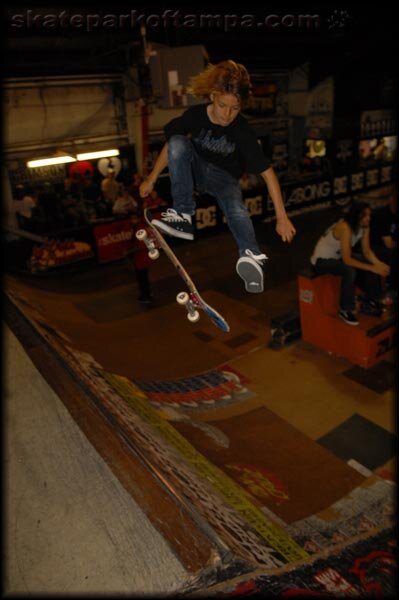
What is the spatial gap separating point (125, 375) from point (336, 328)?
3.98 meters

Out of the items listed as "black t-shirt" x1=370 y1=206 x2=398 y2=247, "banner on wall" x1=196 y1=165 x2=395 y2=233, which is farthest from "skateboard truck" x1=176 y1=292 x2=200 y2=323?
"banner on wall" x1=196 y1=165 x2=395 y2=233

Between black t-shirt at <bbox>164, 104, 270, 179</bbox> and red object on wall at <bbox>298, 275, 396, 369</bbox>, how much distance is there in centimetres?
604

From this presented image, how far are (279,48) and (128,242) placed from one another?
8.76 meters

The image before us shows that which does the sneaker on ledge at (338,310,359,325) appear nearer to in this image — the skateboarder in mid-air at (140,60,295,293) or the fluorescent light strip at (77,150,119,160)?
the skateboarder in mid-air at (140,60,295,293)

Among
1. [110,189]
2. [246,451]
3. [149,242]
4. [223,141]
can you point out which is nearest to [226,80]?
[223,141]

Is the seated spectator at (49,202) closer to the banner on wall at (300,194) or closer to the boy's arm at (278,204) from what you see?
the banner on wall at (300,194)

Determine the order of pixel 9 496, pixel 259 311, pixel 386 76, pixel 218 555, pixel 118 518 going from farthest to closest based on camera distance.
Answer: pixel 386 76
pixel 259 311
pixel 9 496
pixel 118 518
pixel 218 555

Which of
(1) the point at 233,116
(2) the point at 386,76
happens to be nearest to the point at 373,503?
(1) the point at 233,116

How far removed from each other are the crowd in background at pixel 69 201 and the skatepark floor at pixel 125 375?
2318mm

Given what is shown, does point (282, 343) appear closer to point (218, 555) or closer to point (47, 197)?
point (218, 555)

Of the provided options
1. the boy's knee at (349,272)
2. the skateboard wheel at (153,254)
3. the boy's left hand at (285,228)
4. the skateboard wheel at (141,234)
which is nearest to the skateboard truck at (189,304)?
the skateboard wheel at (153,254)

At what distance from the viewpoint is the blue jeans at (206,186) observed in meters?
2.39

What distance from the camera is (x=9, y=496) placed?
13.4 ft

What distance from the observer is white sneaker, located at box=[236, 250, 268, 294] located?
7.40ft
